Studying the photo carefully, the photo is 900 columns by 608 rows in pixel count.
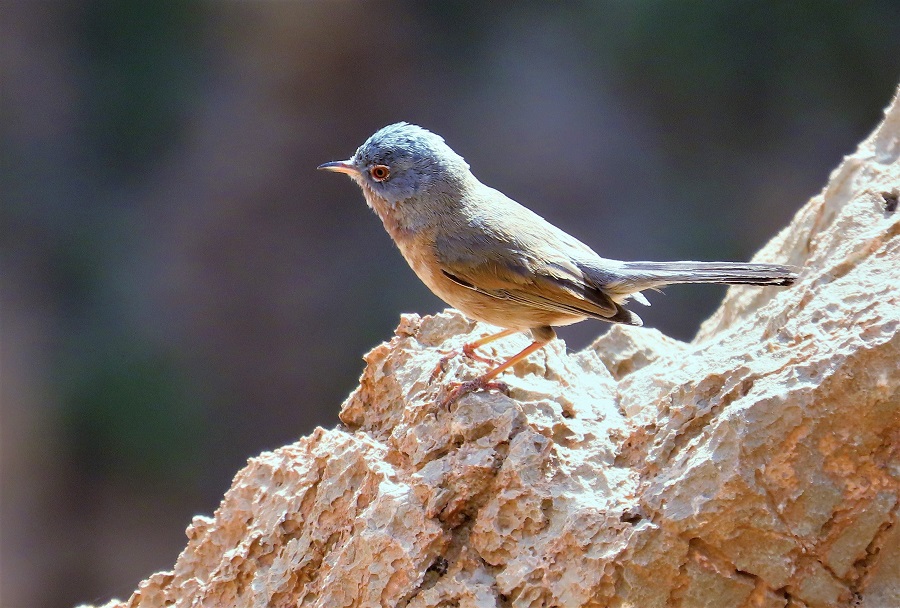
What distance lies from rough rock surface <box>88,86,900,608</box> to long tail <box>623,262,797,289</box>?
0.55 feet

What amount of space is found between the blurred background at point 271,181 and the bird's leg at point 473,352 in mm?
7621

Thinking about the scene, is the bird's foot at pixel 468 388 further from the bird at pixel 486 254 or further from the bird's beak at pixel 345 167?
the bird's beak at pixel 345 167

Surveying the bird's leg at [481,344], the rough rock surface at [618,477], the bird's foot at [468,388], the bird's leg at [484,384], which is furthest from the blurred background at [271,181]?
the bird's foot at [468,388]

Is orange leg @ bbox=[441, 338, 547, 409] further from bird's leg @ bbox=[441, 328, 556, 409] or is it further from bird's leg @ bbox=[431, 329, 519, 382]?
bird's leg @ bbox=[431, 329, 519, 382]

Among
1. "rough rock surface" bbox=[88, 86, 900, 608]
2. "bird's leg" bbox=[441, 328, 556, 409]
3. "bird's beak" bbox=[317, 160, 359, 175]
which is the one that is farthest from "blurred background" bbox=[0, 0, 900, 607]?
"rough rock surface" bbox=[88, 86, 900, 608]

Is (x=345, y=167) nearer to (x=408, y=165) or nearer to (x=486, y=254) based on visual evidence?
(x=408, y=165)

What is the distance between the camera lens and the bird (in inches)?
183

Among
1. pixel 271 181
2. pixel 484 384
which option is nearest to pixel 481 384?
pixel 484 384

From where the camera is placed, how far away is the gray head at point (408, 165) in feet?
16.3

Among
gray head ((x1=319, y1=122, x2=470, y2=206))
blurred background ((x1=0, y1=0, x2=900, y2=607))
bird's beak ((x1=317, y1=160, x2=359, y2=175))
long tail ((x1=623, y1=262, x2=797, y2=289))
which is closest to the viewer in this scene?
long tail ((x1=623, y1=262, x2=797, y2=289))

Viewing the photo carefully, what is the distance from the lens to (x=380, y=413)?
170 inches

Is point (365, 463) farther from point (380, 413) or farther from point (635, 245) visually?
point (635, 245)

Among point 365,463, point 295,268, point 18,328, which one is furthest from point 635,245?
point 365,463

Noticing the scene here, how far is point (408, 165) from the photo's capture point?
4.98 m
